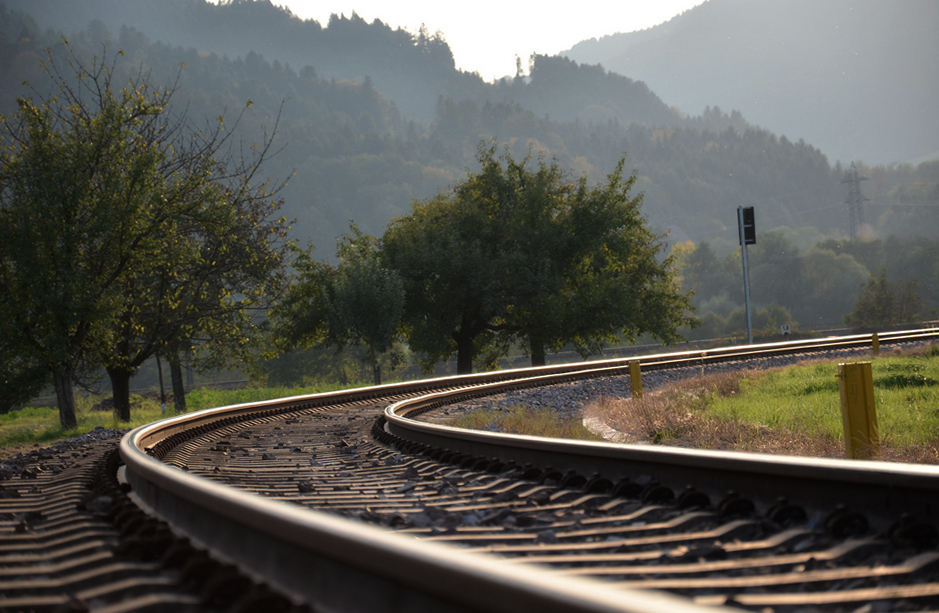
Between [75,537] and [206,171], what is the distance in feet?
68.7

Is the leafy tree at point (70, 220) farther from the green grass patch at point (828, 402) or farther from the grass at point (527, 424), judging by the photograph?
the green grass patch at point (828, 402)

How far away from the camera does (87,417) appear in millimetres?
22719

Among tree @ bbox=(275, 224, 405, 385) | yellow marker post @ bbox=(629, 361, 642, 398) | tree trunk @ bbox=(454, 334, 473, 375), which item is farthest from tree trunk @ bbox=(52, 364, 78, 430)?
tree trunk @ bbox=(454, 334, 473, 375)

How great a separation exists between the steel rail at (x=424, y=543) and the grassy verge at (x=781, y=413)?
11.8 ft

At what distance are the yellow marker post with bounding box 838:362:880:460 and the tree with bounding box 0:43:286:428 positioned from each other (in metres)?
16.3

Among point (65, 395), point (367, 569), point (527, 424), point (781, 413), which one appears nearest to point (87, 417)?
point (65, 395)

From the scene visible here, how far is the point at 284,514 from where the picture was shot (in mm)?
2084

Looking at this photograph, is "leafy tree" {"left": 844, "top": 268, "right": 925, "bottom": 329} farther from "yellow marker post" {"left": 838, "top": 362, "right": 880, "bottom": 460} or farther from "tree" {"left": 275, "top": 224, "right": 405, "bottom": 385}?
"yellow marker post" {"left": 838, "top": 362, "right": 880, "bottom": 460}

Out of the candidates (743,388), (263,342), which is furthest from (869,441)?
(263,342)

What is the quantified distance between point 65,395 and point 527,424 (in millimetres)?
14273

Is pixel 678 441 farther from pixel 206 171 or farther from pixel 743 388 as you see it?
pixel 206 171

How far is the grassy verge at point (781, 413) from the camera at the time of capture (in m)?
7.18

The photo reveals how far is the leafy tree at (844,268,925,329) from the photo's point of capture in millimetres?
71875

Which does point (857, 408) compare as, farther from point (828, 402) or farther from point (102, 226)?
point (102, 226)
